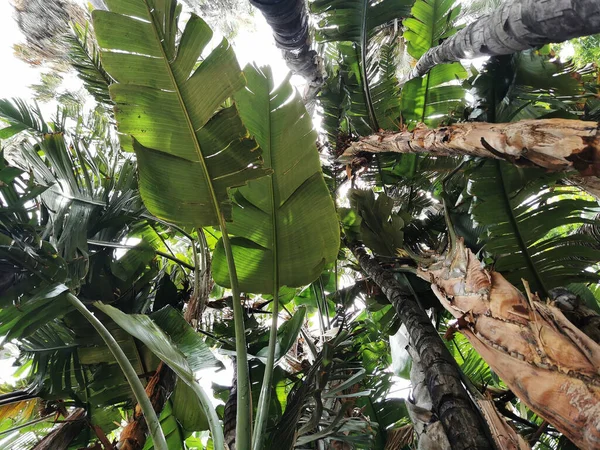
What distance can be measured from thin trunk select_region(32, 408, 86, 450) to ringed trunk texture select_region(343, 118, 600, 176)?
1763mm

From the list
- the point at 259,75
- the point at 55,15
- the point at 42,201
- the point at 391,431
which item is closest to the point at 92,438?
the point at 42,201

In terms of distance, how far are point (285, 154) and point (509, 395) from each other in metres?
1.27

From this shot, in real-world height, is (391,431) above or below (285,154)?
below

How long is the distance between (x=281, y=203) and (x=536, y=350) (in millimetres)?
1004

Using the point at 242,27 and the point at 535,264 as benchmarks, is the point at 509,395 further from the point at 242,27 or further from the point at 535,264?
the point at 242,27

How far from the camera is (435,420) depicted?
1081 millimetres

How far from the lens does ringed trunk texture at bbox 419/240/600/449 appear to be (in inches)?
26.3

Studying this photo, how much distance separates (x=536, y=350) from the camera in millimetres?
760

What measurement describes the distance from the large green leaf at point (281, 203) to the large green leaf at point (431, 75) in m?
1.26

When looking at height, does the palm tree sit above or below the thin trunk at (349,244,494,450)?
above

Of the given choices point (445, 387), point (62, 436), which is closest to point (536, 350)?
point (445, 387)

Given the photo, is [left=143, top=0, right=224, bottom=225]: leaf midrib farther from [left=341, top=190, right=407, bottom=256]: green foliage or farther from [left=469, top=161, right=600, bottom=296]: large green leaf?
[left=469, top=161, right=600, bottom=296]: large green leaf

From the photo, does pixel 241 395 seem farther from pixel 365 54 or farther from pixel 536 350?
pixel 365 54

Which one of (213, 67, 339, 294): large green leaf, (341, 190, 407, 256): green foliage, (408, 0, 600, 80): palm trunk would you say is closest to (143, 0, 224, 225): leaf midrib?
(213, 67, 339, 294): large green leaf
